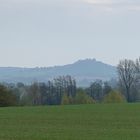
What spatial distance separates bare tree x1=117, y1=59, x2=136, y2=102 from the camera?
111625 millimetres

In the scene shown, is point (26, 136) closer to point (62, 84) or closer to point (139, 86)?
point (139, 86)

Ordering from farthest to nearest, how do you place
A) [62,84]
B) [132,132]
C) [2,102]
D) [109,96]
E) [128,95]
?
[62,84] < [128,95] < [109,96] < [2,102] < [132,132]

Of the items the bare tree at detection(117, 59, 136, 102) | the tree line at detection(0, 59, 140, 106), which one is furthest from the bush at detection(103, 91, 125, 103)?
the bare tree at detection(117, 59, 136, 102)

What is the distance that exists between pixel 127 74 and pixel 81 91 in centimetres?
1452

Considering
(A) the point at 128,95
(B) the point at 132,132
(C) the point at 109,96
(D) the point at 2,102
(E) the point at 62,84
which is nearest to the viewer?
(B) the point at 132,132

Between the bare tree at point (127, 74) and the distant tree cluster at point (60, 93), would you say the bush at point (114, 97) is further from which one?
the bare tree at point (127, 74)

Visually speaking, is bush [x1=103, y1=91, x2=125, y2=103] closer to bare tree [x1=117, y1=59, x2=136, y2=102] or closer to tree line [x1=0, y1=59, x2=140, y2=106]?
tree line [x1=0, y1=59, x2=140, y2=106]

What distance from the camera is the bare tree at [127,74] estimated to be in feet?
366

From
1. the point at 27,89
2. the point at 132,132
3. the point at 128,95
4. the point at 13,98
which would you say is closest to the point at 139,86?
the point at 128,95

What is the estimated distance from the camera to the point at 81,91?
353ft

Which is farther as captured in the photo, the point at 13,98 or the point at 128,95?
the point at 128,95

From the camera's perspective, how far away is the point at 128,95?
4353 inches

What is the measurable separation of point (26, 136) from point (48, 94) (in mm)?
88462

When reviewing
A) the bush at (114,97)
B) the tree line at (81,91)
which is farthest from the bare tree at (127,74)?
the bush at (114,97)
